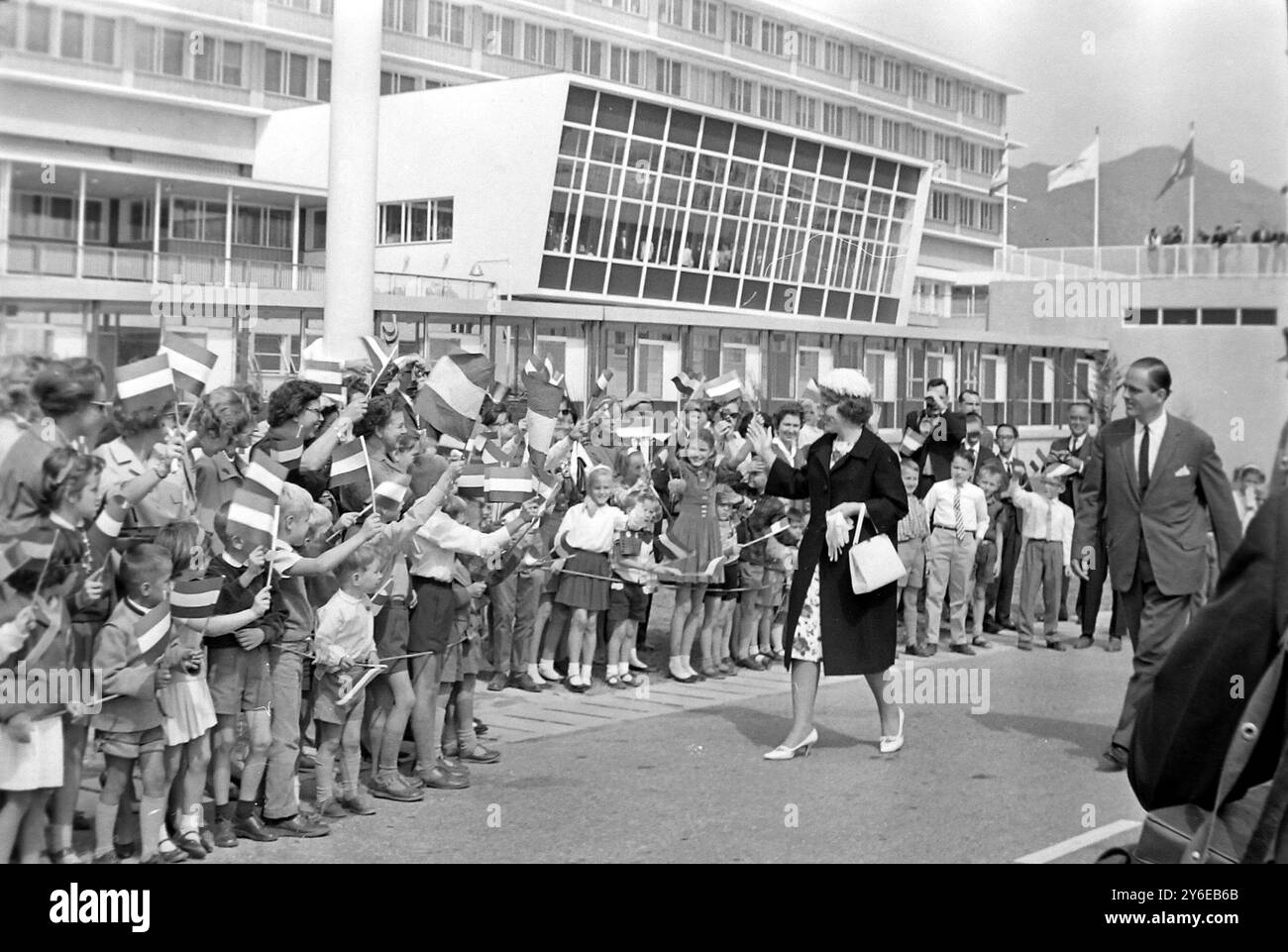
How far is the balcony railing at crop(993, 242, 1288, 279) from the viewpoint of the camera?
4688 millimetres

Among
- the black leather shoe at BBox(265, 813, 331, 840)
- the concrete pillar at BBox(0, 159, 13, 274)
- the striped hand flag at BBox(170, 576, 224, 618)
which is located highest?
the concrete pillar at BBox(0, 159, 13, 274)

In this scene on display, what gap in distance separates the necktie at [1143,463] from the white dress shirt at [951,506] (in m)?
4.02

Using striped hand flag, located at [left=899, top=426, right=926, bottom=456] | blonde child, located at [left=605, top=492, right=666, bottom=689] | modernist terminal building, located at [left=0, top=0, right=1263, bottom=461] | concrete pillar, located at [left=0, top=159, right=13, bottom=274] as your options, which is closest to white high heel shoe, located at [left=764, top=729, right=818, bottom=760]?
blonde child, located at [left=605, top=492, right=666, bottom=689]

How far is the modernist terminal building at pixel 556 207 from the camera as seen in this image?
77.0 ft

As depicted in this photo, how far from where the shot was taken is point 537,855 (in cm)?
530

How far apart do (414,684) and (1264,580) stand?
436cm

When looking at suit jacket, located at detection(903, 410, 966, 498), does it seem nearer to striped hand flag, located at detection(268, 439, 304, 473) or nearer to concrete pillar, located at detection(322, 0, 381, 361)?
concrete pillar, located at detection(322, 0, 381, 361)

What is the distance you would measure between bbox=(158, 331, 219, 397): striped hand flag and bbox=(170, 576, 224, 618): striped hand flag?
820 mm

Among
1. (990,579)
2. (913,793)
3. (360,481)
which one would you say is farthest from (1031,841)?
(990,579)

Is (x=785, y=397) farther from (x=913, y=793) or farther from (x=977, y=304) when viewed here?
(x=977, y=304)
